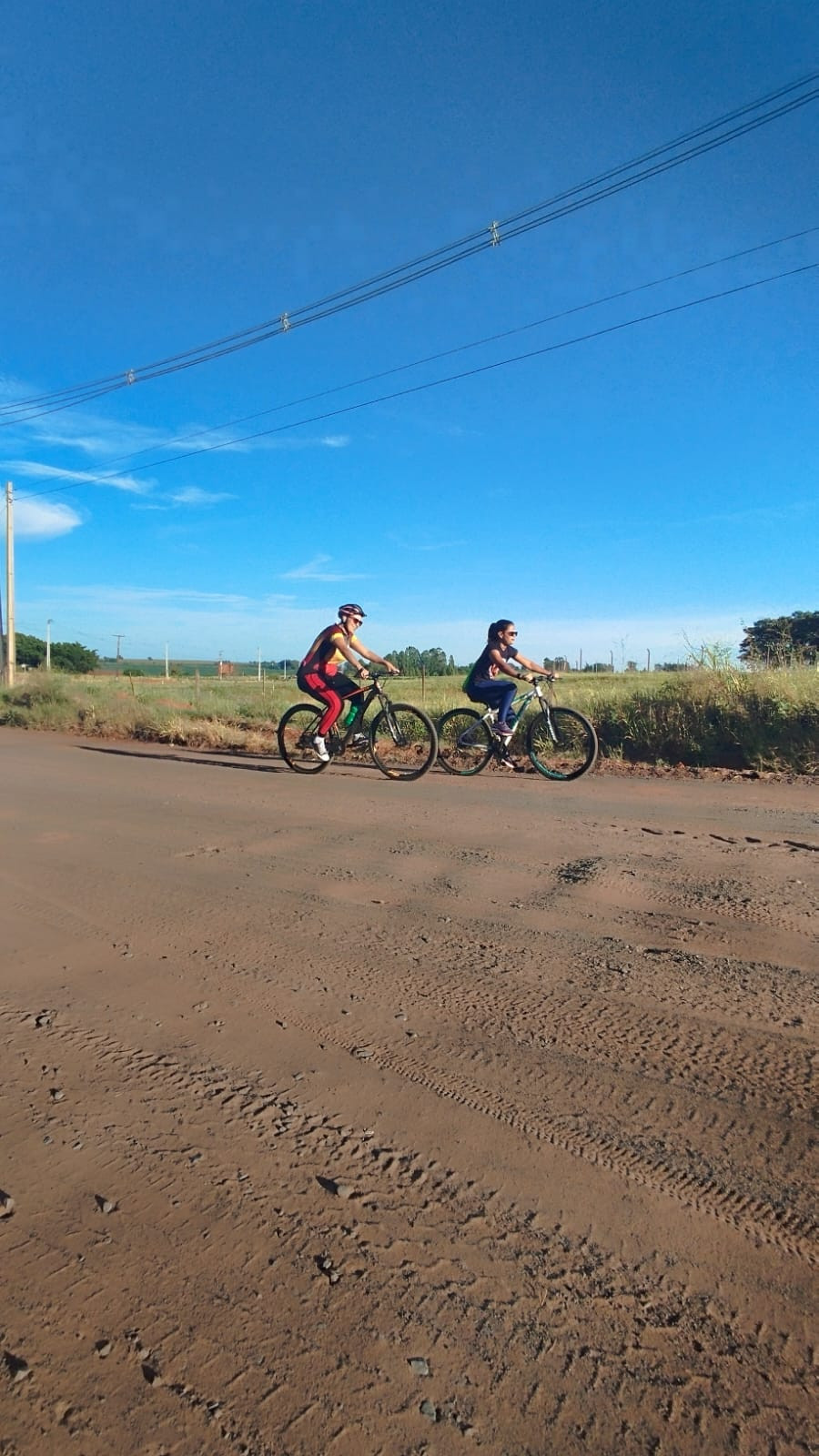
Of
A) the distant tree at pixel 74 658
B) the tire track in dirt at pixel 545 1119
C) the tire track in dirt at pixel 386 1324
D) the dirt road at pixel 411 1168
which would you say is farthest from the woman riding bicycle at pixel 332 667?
the distant tree at pixel 74 658

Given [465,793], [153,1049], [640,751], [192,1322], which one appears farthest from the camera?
A: [640,751]

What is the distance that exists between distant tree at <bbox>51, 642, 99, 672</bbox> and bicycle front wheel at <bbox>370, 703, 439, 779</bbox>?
71.3m

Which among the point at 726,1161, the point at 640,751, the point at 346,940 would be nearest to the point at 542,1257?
the point at 726,1161

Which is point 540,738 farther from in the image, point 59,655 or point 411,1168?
point 59,655

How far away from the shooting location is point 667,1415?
1.40 m

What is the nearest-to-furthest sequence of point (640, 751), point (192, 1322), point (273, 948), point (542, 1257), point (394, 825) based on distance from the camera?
point (192, 1322)
point (542, 1257)
point (273, 948)
point (394, 825)
point (640, 751)

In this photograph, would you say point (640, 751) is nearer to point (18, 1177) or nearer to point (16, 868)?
point (16, 868)

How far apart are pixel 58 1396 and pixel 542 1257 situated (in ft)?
3.26

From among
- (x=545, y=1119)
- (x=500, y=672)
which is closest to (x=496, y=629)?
(x=500, y=672)

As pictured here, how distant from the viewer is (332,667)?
9.16 metres

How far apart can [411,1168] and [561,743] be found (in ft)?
25.1

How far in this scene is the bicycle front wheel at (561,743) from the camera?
8.83 meters

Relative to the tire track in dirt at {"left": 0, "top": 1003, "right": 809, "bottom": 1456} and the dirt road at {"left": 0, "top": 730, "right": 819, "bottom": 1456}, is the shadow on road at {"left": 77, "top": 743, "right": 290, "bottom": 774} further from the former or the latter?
the tire track in dirt at {"left": 0, "top": 1003, "right": 809, "bottom": 1456}

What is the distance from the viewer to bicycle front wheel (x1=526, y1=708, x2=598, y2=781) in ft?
29.0
